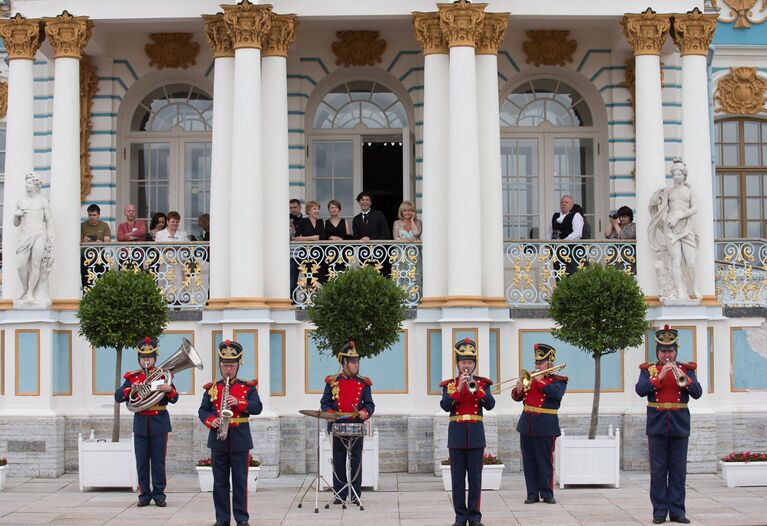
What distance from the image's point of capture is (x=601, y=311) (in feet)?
65.0

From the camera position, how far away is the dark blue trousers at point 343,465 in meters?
17.9

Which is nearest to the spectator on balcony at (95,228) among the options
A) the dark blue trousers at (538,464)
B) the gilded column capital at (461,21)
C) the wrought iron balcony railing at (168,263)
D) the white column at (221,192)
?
the wrought iron balcony railing at (168,263)

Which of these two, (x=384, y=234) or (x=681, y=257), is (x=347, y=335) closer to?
(x=384, y=234)

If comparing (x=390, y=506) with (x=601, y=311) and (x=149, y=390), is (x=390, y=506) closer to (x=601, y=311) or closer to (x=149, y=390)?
(x=149, y=390)

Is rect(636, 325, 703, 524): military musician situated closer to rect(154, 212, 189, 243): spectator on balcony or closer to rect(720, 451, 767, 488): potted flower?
rect(720, 451, 767, 488): potted flower

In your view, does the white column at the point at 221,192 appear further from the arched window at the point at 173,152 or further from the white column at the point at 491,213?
the white column at the point at 491,213

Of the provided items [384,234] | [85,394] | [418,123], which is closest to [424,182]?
[384,234]

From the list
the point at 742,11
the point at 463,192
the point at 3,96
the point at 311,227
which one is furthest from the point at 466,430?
the point at 3,96

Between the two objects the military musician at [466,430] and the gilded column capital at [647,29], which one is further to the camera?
the gilded column capital at [647,29]

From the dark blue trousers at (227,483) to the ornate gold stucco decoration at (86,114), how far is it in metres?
9.99

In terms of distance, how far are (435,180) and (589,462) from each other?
523cm

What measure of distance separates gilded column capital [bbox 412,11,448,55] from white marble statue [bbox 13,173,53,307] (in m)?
6.49

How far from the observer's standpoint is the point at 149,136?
25.3 m

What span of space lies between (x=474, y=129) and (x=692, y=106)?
3563 millimetres
